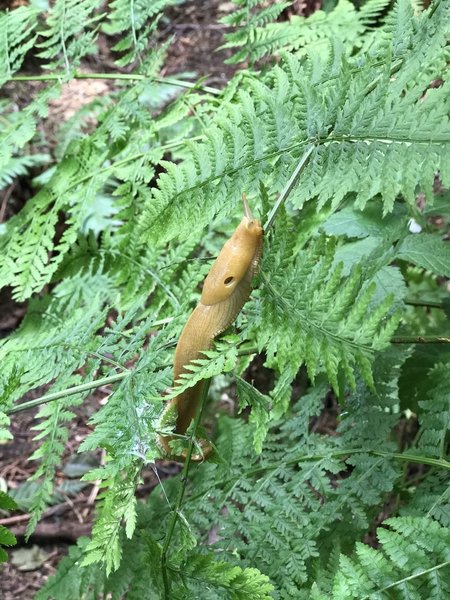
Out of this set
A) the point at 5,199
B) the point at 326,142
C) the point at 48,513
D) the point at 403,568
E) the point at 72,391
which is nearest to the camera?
the point at 403,568

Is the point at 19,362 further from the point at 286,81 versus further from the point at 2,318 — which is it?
the point at 2,318

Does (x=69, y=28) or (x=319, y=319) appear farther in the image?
(x=69, y=28)

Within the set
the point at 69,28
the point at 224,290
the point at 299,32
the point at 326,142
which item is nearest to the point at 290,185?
the point at 326,142

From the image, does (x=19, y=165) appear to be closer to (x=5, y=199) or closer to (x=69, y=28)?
(x=5, y=199)

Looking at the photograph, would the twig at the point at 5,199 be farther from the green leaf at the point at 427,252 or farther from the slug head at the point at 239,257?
the slug head at the point at 239,257

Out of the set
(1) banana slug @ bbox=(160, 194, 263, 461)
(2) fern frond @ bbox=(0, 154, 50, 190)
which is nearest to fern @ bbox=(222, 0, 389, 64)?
(1) banana slug @ bbox=(160, 194, 263, 461)

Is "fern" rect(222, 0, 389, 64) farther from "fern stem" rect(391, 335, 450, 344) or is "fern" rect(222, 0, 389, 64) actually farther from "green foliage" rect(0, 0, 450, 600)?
"fern stem" rect(391, 335, 450, 344)

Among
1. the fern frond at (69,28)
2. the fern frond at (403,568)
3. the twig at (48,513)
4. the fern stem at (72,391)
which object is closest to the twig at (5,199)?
the twig at (48,513)
